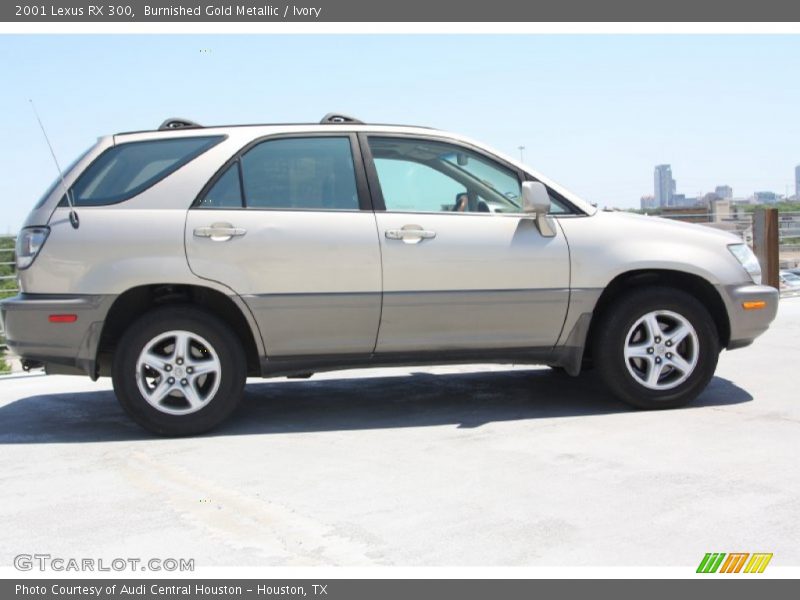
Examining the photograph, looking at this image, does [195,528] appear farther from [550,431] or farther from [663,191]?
[663,191]

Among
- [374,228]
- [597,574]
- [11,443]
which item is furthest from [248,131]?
[597,574]

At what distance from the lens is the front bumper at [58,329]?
17.9 feet

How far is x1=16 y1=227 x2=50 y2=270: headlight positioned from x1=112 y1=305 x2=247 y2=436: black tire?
0.69m

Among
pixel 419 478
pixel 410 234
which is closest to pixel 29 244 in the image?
pixel 410 234

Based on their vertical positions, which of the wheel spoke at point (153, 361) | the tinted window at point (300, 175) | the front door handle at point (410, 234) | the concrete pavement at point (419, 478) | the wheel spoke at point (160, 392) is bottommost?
the concrete pavement at point (419, 478)

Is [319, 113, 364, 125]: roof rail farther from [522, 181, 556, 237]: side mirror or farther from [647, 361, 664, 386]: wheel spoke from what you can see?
[647, 361, 664, 386]: wheel spoke

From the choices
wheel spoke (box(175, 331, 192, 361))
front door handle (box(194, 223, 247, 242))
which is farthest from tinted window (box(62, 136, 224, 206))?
wheel spoke (box(175, 331, 192, 361))

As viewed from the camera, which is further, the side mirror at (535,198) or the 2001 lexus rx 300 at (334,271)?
the side mirror at (535,198)

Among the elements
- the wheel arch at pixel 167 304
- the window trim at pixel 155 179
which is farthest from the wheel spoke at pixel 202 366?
the window trim at pixel 155 179

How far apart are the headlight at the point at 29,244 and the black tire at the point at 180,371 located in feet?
2.28

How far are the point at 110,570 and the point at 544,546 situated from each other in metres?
1.59

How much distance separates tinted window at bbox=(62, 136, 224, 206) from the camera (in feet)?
18.3

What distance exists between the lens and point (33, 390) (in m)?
7.30

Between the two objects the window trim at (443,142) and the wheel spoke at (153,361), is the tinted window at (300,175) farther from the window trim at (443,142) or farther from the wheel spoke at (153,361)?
the wheel spoke at (153,361)
